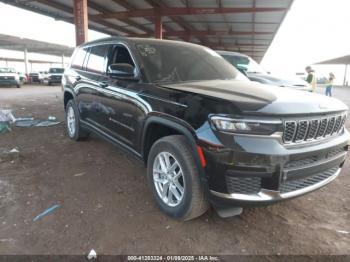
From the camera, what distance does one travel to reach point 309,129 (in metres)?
2.43

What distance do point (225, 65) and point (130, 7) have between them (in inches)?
505

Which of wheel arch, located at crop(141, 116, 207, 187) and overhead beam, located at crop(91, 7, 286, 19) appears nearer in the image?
wheel arch, located at crop(141, 116, 207, 187)

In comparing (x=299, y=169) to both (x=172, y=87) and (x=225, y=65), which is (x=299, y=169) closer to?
(x=172, y=87)

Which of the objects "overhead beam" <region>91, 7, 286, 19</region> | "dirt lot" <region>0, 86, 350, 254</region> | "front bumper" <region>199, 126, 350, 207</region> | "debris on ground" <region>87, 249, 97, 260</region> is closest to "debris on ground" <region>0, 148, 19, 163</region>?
"dirt lot" <region>0, 86, 350, 254</region>

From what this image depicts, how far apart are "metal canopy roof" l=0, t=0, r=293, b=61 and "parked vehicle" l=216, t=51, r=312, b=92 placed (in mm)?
5818

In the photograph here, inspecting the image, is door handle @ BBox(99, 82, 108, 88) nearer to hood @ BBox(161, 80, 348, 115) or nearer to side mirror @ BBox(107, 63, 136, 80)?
side mirror @ BBox(107, 63, 136, 80)

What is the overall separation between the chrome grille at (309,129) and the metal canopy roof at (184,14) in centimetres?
1144

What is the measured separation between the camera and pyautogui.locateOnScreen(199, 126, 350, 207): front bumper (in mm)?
2207

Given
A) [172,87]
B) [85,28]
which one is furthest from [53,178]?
[85,28]

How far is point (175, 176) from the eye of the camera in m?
2.74

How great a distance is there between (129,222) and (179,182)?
0.66m

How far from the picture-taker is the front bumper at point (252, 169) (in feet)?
7.24

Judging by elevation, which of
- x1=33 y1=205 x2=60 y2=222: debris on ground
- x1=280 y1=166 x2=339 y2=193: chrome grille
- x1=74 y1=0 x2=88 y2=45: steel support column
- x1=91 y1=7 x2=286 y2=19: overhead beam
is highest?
x1=91 y1=7 x2=286 y2=19: overhead beam

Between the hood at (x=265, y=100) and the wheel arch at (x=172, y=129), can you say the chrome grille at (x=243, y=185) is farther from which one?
the hood at (x=265, y=100)
